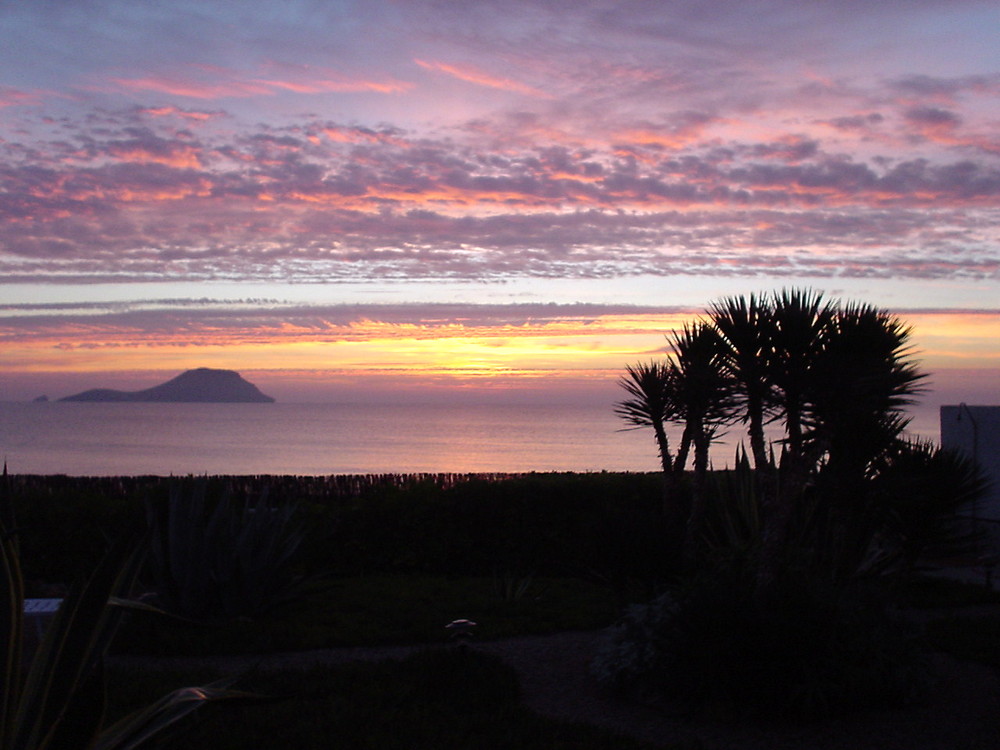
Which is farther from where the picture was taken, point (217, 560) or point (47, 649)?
point (217, 560)

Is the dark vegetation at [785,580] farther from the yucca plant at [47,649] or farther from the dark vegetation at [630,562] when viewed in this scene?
the yucca plant at [47,649]

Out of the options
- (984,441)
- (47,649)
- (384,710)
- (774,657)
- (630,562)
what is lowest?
(384,710)

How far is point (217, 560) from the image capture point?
7.73 metres

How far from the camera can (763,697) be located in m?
5.49

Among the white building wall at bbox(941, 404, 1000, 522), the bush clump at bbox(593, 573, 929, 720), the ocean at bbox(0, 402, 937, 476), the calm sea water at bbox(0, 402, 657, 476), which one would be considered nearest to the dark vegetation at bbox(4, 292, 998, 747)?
the bush clump at bbox(593, 573, 929, 720)

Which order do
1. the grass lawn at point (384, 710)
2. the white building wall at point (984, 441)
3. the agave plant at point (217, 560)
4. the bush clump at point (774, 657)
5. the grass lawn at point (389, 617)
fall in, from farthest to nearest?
the white building wall at point (984, 441), the agave plant at point (217, 560), the grass lawn at point (389, 617), the bush clump at point (774, 657), the grass lawn at point (384, 710)

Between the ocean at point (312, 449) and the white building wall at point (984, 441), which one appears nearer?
the white building wall at point (984, 441)

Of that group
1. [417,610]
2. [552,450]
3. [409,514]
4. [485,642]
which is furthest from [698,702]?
[552,450]

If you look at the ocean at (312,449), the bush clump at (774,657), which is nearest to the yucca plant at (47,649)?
the bush clump at (774,657)

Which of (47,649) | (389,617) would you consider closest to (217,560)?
(389,617)

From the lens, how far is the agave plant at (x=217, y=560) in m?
7.61

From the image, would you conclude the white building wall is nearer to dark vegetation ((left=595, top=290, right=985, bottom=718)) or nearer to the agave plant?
dark vegetation ((left=595, top=290, right=985, bottom=718))

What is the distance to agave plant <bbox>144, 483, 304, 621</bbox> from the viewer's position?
25.0 ft

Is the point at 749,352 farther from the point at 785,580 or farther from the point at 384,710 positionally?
the point at 384,710
